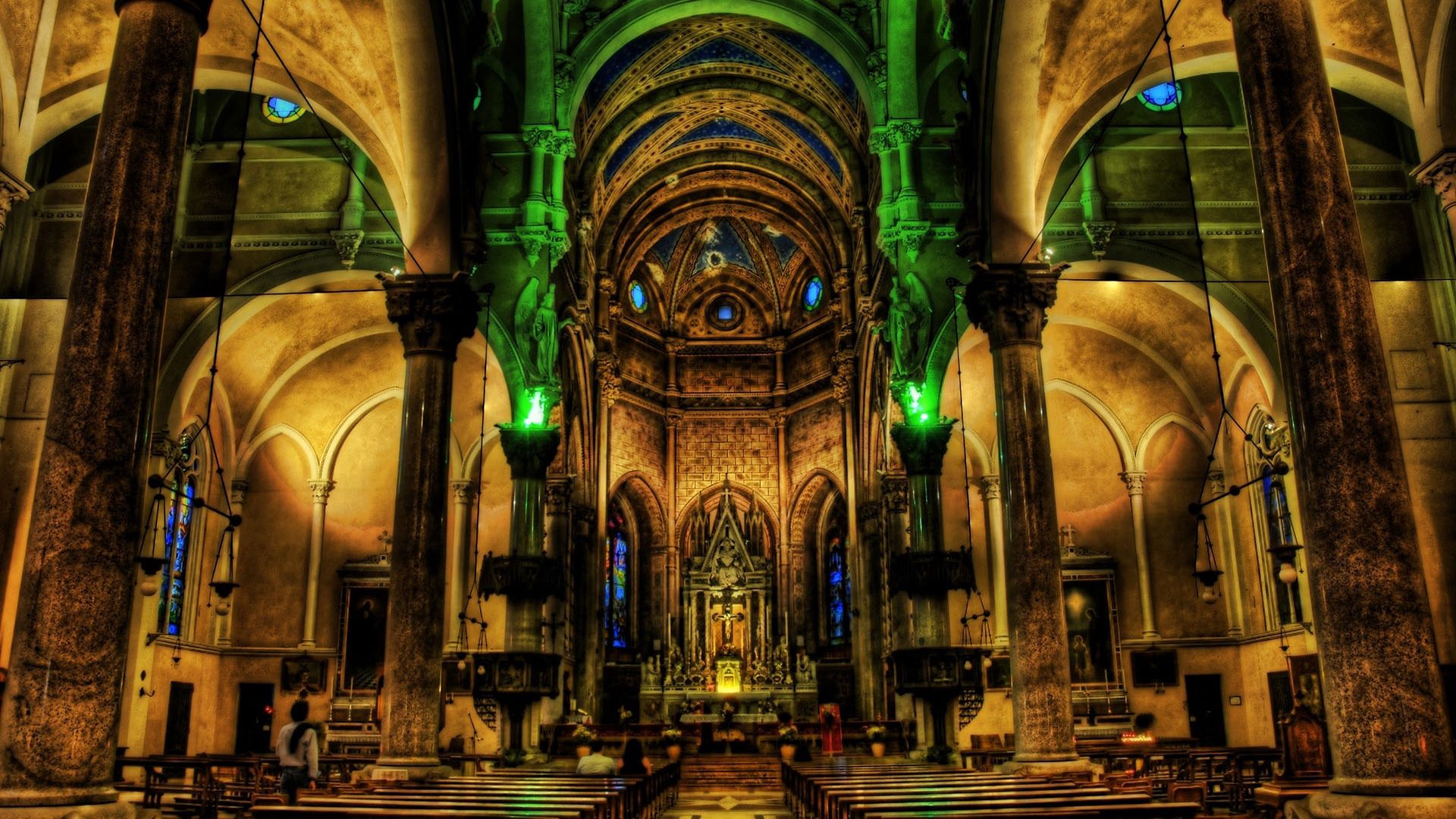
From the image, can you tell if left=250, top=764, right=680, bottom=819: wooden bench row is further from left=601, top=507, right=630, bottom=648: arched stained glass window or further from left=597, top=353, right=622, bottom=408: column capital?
left=601, top=507, right=630, bottom=648: arched stained glass window

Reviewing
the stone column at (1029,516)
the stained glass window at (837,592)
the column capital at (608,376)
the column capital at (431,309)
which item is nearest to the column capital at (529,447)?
the column capital at (431,309)

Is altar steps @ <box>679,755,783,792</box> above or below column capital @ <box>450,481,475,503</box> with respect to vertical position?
below

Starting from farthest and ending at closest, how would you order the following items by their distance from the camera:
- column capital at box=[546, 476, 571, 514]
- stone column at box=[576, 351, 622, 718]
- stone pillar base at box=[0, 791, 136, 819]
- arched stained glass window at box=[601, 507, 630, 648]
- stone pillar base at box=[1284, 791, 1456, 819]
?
1. arched stained glass window at box=[601, 507, 630, 648]
2. stone column at box=[576, 351, 622, 718]
3. column capital at box=[546, 476, 571, 514]
4. stone pillar base at box=[0, 791, 136, 819]
5. stone pillar base at box=[1284, 791, 1456, 819]

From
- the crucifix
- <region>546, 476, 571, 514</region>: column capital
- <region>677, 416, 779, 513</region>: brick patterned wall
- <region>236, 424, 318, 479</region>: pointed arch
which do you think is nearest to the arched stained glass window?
<region>677, 416, 779, 513</region>: brick patterned wall

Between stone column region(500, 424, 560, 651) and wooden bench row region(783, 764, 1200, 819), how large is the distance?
843 cm

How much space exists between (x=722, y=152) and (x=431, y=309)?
62.3ft

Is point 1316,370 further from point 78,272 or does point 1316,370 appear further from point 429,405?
point 429,405

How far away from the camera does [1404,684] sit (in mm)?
5824

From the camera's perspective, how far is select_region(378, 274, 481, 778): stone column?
11.8 meters

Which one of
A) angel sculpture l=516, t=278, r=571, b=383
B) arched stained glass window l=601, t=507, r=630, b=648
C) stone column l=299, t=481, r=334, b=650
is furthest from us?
arched stained glass window l=601, t=507, r=630, b=648

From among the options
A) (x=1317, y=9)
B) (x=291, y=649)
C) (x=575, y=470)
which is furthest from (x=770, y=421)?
(x=1317, y=9)

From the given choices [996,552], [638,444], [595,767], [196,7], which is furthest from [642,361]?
[196,7]

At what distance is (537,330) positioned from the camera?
61.5ft

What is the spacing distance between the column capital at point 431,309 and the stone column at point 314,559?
11878 millimetres
